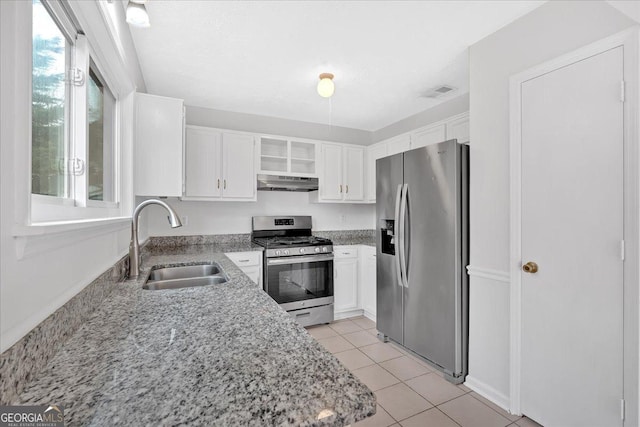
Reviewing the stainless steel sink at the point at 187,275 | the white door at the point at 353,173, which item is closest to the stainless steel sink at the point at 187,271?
the stainless steel sink at the point at 187,275

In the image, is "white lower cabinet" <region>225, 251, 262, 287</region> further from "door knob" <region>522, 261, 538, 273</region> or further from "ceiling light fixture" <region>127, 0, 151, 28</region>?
"door knob" <region>522, 261, 538, 273</region>

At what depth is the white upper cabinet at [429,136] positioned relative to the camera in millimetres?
2981

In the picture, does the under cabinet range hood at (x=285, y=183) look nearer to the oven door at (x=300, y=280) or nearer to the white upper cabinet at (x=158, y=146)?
the oven door at (x=300, y=280)

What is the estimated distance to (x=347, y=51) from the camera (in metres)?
2.24

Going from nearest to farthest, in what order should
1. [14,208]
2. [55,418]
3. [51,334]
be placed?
[55,418] < [14,208] < [51,334]

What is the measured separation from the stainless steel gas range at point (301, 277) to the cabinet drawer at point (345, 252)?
0.35 feet

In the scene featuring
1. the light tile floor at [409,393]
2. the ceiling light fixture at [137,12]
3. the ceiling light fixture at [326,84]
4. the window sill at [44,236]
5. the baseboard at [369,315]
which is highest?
the ceiling light fixture at [326,84]

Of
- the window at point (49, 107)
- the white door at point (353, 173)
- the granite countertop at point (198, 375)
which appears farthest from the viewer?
the white door at point (353, 173)

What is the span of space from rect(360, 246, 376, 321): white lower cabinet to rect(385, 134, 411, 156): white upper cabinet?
3.95 feet

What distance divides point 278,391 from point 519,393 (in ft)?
6.46

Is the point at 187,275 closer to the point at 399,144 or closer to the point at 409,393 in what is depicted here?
the point at 409,393

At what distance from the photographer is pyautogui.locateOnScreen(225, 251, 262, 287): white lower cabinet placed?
9.86 ft

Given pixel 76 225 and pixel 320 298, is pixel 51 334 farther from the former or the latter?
pixel 320 298

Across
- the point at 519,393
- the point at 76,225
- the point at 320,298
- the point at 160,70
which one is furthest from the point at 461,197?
the point at 160,70
